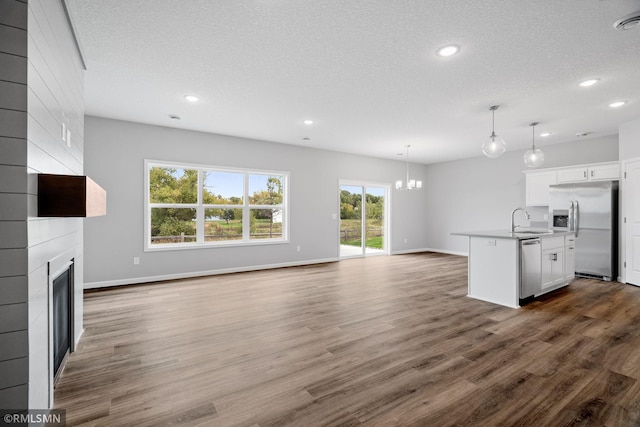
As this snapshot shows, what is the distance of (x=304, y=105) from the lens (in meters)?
4.16

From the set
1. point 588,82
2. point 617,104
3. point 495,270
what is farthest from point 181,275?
point 617,104

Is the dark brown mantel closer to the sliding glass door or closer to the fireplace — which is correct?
the fireplace

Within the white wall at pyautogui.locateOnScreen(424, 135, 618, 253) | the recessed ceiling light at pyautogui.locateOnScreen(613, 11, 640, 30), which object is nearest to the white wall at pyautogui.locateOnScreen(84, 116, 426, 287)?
the white wall at pyautogui.locateOnScreen(424, 135, 618, 253)

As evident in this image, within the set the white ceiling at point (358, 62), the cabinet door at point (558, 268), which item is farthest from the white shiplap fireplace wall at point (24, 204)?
the cabinet door at point (558, 268)

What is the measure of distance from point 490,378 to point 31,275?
2.87 m

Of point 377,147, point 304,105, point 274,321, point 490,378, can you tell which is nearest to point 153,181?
point 304,105

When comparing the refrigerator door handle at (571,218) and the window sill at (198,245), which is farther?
the refrigerator door handle at (571,218)

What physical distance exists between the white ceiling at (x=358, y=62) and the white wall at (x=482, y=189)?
1.15 m

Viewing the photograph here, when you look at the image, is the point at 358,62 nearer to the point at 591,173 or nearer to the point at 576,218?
the point at 576,218

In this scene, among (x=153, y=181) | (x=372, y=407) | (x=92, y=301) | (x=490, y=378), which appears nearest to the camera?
(x=372, y=407)

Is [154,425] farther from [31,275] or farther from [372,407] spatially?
[372,407]

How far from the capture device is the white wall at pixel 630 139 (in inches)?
188

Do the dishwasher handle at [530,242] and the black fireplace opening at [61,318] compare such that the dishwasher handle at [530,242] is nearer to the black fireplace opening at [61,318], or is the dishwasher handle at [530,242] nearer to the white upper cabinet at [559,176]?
the white upper cabinet at [559,176]

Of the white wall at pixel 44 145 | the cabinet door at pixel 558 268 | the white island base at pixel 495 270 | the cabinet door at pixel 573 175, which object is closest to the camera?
the white wall at pixel 44 145
